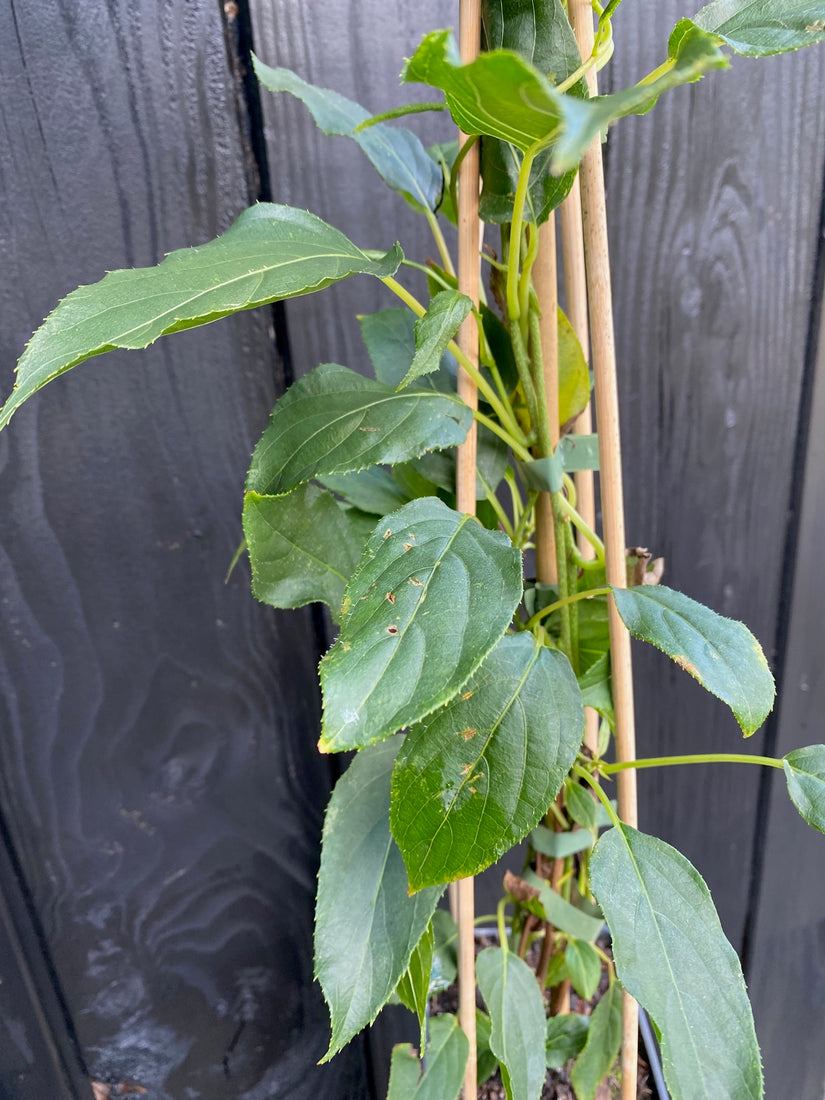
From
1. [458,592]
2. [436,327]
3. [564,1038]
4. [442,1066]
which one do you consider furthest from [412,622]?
[564,1038]

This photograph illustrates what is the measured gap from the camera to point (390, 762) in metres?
0.37

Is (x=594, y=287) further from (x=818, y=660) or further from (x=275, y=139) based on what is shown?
(x=818, y=660)

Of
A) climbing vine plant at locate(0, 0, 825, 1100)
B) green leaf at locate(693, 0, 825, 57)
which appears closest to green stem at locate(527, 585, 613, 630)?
climbing vine plant at locate(0, 0, 825, 1100)

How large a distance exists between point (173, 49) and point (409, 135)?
210 millimetres

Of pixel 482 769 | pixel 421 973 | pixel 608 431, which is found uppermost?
pixel 608 431

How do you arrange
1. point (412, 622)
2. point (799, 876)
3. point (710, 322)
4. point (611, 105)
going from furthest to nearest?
1. point (799, 876)
2. point (710, 322)
3. point (412, 622)
4. point (611, 105)

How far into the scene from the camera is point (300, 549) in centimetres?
34

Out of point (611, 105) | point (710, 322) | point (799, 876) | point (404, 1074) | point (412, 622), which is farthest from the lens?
point (799, 876)

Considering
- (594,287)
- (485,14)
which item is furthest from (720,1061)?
(485,14)

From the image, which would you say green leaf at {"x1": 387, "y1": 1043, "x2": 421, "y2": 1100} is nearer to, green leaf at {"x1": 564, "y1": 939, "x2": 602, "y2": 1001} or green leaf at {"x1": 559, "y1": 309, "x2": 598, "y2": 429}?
green leaf at {"x1": 564, "y1": 939, "x2": 602, "y2": 1001}

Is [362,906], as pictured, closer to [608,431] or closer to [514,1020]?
[514,1020]

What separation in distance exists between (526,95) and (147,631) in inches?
20.6

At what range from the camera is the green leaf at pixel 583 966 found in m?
0.47

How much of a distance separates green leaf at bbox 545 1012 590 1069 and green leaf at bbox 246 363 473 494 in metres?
0.47
